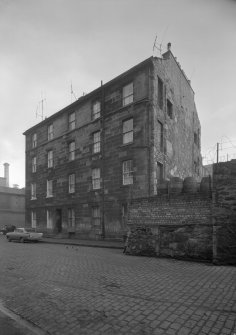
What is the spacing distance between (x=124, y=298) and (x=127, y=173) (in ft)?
50.0

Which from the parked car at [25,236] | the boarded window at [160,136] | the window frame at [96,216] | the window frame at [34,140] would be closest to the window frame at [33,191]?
the window frame at [34,140]

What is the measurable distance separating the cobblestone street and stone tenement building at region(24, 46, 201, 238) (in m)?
10.8

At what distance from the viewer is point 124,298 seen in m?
6.51

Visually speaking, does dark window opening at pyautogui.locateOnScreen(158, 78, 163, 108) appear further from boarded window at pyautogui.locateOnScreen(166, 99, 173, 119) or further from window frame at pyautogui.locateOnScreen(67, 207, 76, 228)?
window frame at pyautogui.locateOnScreen(67, 207, 76, 228)

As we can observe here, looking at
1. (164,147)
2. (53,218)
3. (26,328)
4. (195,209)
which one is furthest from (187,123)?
(26,328)

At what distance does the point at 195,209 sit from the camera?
12477 mm

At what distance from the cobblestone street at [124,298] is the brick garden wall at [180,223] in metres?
1.45

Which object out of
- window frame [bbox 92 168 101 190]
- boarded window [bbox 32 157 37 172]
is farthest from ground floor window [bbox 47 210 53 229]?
window frame [bbox 92 168 101 190]

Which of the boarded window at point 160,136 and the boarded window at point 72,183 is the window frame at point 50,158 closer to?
the boarded window at point 72,183

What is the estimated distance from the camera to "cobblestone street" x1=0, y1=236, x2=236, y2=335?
505 cm

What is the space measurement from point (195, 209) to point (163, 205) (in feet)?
5.24

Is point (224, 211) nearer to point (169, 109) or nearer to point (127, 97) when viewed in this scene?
point (127, 97)

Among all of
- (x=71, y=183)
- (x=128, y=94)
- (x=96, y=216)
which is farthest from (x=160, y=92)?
(x=71, y=183)

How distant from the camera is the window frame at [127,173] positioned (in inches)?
834
